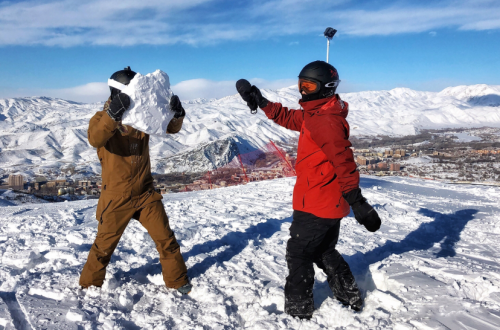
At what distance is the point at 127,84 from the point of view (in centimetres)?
224

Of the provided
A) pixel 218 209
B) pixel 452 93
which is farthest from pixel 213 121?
pixel 452 93

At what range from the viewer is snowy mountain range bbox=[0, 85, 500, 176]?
4275 centimetres

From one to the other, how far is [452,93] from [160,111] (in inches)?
7004

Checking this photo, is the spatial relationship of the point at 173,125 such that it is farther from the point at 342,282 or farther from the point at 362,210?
the point at 342,282

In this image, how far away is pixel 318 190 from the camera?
213 cm

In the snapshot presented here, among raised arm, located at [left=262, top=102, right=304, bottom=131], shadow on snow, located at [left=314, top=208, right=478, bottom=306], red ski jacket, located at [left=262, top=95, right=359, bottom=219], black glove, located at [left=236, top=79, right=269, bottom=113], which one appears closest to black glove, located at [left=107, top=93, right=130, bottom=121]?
black glove, located at [left=236, top=79, right=269, bottom=113]

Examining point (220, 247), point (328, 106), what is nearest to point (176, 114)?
point (328, 106)

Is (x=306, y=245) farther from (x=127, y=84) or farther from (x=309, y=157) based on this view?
(x=127, y=84)

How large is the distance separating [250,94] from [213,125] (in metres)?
66.2

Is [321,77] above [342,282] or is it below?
above

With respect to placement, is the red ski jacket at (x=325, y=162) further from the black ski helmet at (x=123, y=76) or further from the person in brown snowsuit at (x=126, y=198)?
the black ski helmet at (x=123, y=76)

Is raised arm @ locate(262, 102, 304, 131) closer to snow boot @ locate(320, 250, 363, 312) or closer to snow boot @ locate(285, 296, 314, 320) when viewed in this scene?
snow boot @ locate(320, 250, 363, 312)

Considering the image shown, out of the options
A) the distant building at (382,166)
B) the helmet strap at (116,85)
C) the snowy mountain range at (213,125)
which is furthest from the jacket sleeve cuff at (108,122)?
the snowy mountain range at (213,125)

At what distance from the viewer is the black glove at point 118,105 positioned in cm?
207
